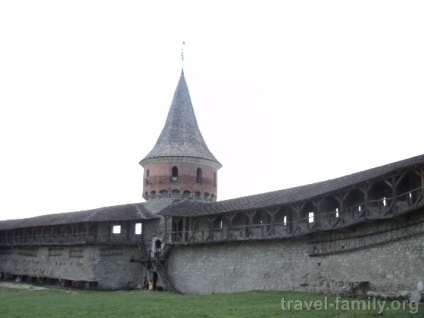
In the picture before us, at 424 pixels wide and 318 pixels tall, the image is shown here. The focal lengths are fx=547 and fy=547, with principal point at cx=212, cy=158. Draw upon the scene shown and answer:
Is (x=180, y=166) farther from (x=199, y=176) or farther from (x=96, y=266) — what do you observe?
(x=96, y=266)

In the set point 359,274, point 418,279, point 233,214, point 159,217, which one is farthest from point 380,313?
point 159,217

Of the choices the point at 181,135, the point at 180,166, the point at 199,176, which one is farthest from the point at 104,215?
the point at 181,135

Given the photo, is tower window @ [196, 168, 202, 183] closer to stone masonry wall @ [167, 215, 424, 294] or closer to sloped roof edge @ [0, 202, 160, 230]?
sloped roof edge @ [0, 202, 160, 230]

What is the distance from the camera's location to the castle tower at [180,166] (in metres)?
37.2

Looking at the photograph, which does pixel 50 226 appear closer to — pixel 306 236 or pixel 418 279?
pixel 306 236

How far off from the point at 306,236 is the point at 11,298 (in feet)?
49.2

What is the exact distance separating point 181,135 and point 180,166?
2710 mm

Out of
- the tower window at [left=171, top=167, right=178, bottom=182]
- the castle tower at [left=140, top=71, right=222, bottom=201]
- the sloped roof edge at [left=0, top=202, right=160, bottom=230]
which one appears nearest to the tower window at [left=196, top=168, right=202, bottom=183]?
the castle tower at [left=140, top=71, right=222, bottom=201]

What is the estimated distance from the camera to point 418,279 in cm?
1873

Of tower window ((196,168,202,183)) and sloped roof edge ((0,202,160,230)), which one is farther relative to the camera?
tower window ((196,168,202,183))

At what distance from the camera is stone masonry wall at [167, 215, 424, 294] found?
65.0 ft

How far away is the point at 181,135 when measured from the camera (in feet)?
128

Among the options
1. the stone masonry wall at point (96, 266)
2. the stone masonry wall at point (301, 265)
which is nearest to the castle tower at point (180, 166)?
the stone masonry wall at point (96, 266)

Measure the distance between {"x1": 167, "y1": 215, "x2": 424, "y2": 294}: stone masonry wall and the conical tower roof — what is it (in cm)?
761
